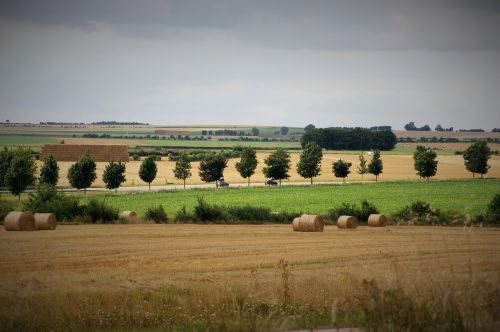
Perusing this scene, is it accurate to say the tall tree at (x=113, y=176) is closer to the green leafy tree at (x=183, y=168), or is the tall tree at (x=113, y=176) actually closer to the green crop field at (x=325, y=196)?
the green crop field at (x=325, y=196)

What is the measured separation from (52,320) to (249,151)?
8223cm

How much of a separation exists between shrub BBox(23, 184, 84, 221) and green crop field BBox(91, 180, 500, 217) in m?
14.1

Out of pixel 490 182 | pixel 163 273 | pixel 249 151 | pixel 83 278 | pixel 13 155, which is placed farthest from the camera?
pixel 249 151

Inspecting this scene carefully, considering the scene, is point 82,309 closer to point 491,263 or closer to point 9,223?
point 491,263

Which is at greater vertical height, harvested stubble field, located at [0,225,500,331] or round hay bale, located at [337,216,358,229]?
harvested stubble field, located at [0,225,500,331]

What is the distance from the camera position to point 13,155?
263 feet

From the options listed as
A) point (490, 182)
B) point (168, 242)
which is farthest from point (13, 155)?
point (490, 182)

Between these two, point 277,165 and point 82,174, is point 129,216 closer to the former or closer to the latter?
point 82,174

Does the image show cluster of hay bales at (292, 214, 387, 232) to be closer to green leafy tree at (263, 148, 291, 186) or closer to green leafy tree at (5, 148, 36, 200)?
green leafy tree at (5, 148, 36, 200)

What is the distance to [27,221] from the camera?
3334 cm

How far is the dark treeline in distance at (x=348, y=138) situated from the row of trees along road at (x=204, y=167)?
67.4m

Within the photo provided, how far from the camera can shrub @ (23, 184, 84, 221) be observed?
125 feet

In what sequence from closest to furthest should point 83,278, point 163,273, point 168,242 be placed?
point 83,278, point 163,273, point 168,242

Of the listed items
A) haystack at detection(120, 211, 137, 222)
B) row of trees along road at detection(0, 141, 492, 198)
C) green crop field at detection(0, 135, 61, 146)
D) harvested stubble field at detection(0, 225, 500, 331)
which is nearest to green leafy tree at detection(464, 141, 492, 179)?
row of trees along road at detection(0, 141, 492, 198)
